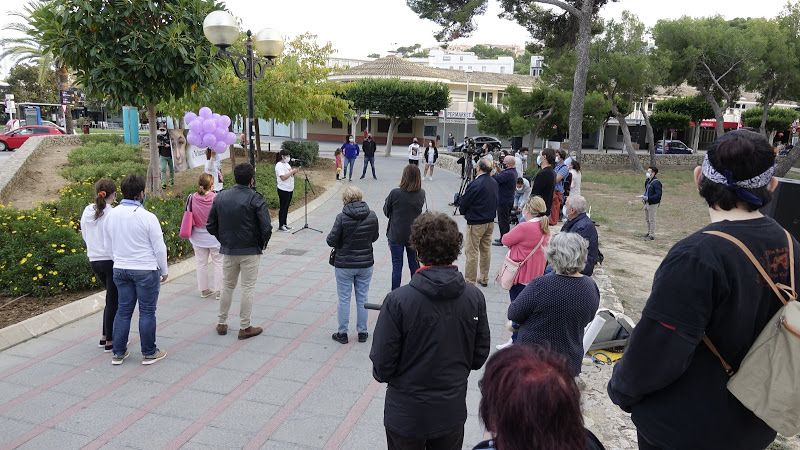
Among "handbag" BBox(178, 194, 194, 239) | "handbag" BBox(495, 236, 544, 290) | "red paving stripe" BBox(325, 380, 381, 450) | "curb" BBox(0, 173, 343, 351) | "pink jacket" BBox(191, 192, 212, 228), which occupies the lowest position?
"red paving stripe" BBox(325, 380, 381, 450)

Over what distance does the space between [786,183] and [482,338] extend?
5.26 meters

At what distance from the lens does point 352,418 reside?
4184 millimetres

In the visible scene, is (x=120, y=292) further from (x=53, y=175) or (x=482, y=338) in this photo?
(x=53, y=175)

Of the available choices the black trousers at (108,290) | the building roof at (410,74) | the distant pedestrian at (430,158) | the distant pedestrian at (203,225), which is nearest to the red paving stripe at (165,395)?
the black trousers at (108,290)

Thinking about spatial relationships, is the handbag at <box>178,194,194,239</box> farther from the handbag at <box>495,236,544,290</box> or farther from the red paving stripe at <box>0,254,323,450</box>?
the handbag at <box>495,236,544,290</box>

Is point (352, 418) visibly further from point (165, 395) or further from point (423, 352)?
point (423, 352)

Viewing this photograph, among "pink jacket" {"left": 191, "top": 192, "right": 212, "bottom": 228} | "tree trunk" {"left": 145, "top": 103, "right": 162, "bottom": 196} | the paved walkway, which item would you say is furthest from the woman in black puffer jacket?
"tree trunk" {"left": 145, "top": 103, "right": 162, "bottom": 196}

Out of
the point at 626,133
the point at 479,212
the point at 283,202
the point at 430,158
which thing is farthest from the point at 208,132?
the point at 626,133

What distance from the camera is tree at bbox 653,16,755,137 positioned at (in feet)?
91.6

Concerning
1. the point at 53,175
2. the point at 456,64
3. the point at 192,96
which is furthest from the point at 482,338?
the point at 456,64

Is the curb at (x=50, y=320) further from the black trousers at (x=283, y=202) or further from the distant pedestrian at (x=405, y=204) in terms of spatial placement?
the black trousers at (x=283, y=202)

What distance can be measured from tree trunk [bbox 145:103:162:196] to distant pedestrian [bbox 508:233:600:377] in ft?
30.0

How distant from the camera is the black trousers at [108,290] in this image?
4953 millimetres

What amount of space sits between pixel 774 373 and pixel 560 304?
1.74 meters
